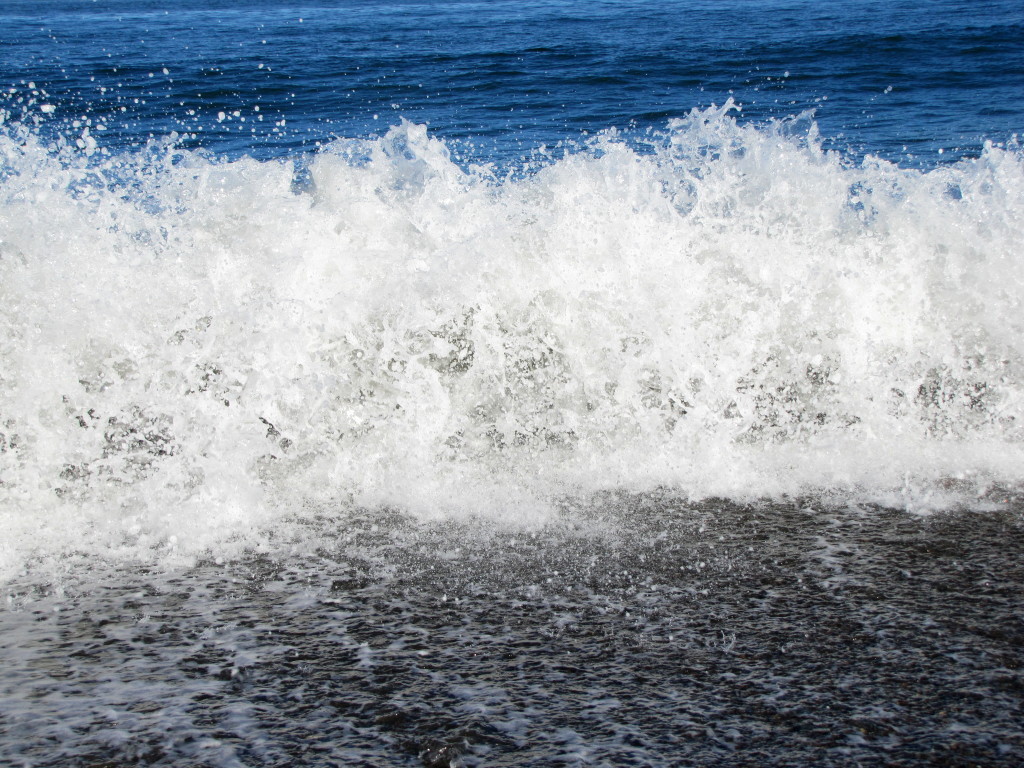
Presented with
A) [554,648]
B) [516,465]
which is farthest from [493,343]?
[554,648]

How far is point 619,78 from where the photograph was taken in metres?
14.6

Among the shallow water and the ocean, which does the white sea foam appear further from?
the shallow water

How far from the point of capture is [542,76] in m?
14.7

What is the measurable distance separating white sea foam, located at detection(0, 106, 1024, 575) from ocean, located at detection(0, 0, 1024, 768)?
0.02m

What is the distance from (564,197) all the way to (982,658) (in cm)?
331

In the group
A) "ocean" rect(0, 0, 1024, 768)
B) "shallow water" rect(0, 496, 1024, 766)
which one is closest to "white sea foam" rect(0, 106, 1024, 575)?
"ocean" rect(0, 0, 1024, 768)

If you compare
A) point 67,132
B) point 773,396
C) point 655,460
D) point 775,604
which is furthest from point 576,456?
point 67,132

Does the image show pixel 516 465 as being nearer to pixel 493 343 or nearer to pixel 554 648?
pixel 493 343

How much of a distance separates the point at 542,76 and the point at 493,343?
35.8 feet

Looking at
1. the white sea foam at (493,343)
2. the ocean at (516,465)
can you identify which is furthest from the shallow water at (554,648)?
the white sea foam at (493,343)

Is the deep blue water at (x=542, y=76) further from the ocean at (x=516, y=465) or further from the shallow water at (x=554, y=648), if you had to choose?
the shallow water at (x=554, y=648)

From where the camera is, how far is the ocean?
2.56 m

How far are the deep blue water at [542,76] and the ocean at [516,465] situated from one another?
15.6 feet

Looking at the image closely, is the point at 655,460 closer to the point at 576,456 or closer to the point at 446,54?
the point at 576,456
